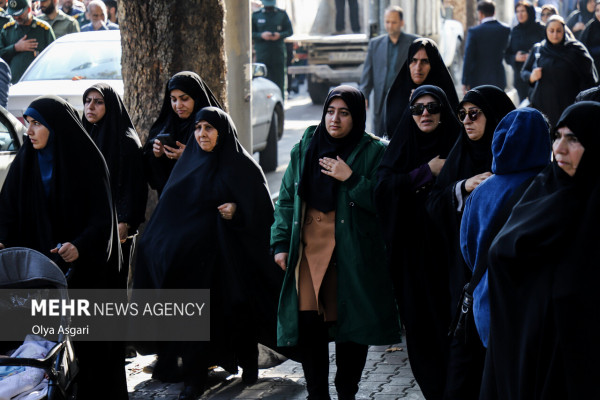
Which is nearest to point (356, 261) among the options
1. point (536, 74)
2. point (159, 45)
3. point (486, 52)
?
point (159, 45)

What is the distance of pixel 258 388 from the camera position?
21.6 feet

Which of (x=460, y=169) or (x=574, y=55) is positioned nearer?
(x=460, y=169)

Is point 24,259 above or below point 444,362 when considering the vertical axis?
above

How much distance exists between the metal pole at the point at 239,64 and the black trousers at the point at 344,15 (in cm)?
1269

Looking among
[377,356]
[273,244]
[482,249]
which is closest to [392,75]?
[377,356]

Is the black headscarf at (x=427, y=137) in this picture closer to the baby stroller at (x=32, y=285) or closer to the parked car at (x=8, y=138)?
the baby stroller at (x=32, y=285)

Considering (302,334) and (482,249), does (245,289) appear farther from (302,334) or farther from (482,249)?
(482,249)

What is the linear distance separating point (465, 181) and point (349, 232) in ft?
2.50

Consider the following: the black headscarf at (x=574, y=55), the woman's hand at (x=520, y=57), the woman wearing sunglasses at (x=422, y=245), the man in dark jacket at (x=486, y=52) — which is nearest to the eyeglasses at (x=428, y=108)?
the woman wearing sunglasses at (x=422, y=245)

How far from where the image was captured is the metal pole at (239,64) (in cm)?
975

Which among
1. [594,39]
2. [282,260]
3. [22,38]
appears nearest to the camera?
[282,260]

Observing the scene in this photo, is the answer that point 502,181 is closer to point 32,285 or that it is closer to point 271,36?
point 32,285

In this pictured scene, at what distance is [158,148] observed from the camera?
7.04 meters

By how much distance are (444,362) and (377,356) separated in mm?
1291
